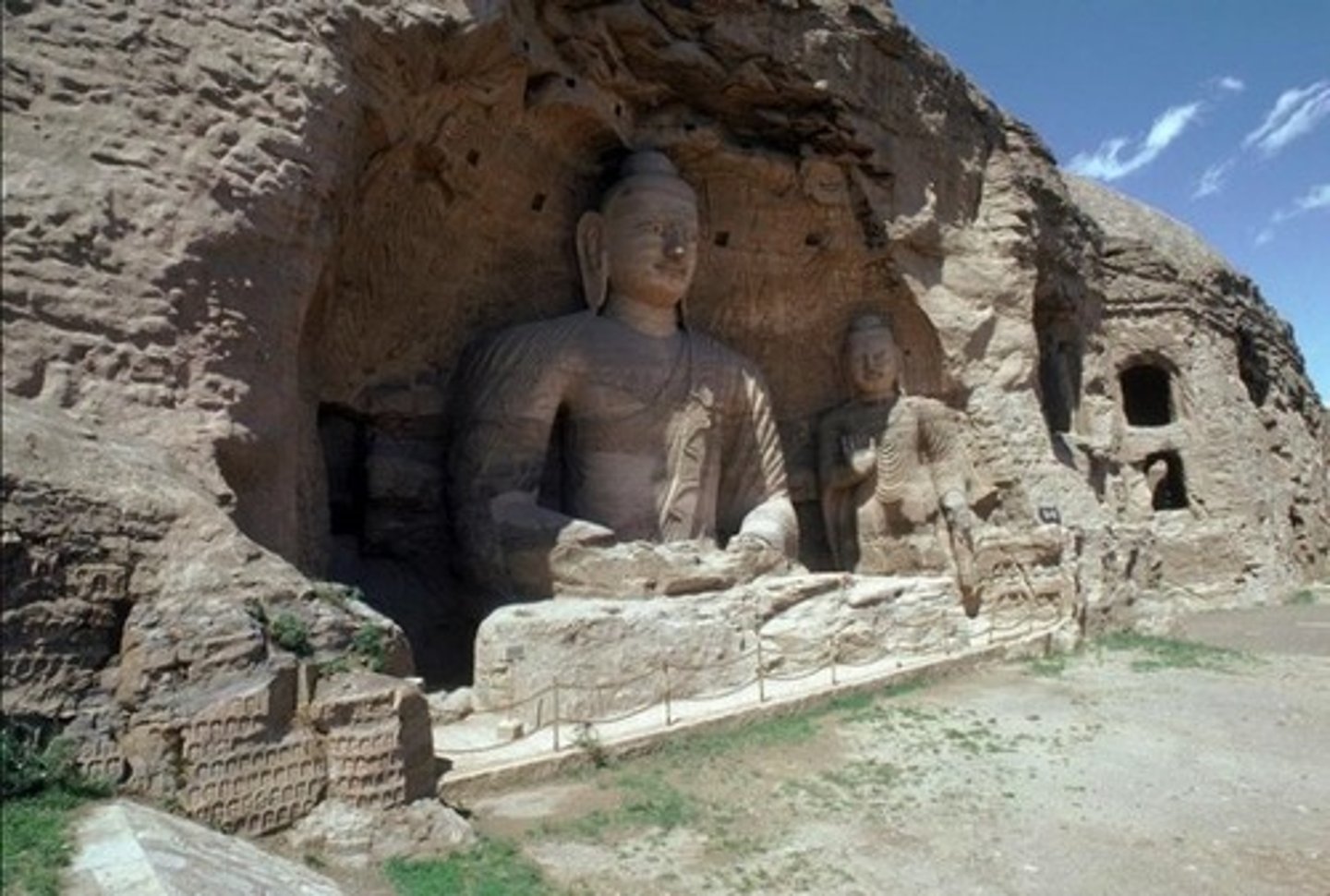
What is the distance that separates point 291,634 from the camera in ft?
16.1

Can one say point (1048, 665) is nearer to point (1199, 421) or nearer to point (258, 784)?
point (258, 784)

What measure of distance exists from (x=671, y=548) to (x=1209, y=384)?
13.4 m

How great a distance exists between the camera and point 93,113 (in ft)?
18.3

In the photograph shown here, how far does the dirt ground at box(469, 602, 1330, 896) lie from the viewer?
15.0 feet

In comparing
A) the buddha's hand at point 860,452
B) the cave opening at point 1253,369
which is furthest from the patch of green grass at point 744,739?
the cave opening at point 1253,369

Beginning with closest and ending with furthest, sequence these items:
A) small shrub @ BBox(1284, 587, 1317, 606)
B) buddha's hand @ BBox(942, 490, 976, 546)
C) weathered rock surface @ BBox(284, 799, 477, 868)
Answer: weathered rock surface @ BBox(284, 799, 477, 868)
buddha's hand @ BBox(942, 490, 976, 546)
small shrub @ BBox(1284, 587, 1317, 606)

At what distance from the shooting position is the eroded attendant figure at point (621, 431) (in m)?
8.62

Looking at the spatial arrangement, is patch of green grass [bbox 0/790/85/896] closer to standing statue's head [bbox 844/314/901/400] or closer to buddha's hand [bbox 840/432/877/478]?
buddha's hand [bbox 840/432/877/478]

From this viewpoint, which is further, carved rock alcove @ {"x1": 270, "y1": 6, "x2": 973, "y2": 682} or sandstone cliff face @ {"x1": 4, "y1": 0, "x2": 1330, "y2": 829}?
carved rock alcove @ {"x1": 270, "y1": 6, "x2": 973, "y2": 682}

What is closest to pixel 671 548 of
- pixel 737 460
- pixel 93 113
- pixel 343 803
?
pixel 737 460

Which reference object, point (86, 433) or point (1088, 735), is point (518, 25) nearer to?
point (86, 433)

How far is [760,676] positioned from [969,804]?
218 cm

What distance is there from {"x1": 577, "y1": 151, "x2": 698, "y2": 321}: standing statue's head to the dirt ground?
15.7 ft

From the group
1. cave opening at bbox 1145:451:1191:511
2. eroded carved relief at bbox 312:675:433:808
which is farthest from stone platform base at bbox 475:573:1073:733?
cave opening at bbox 1145:451:1191:511
